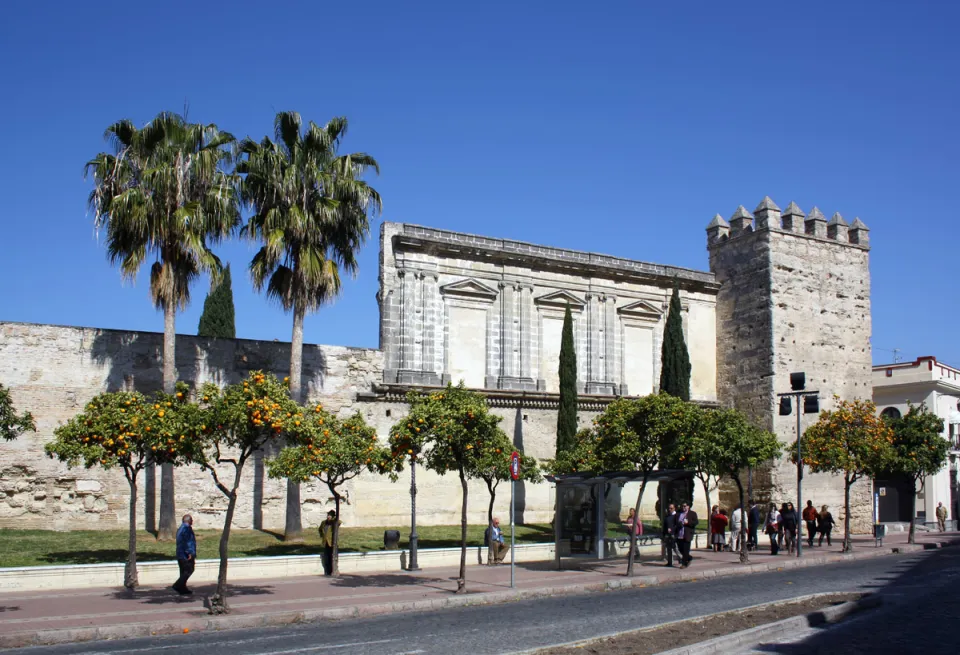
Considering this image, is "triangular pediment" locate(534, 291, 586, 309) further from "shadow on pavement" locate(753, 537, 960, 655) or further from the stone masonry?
"shadow on pavement" locate(753, 537, 960, 655)

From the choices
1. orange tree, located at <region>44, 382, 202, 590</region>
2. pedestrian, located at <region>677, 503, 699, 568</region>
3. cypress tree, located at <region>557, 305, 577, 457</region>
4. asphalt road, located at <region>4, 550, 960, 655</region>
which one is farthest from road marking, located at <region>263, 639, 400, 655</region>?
cypress tree, located at <region>557, 305, 577, 457</region>

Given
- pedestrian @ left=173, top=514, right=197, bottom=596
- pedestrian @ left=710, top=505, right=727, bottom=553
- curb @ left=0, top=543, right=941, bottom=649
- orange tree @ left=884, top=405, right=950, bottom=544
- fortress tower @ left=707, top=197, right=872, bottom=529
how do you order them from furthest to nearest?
fortress tower @ left=707, top=197, right=872, bottom=529
orange tree @ left=884, top=405, right=950, bottom=544
pedestrian @ left=710, top=505, right=727, bottom=553
pedestrian @ left=173, top=514, right=197, bottom=596
curb @ left=0, top=543, right=941, bottom=649

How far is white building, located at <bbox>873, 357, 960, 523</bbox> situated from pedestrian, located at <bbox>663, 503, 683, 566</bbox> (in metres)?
26.4

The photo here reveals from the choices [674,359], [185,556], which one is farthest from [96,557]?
[674,359]

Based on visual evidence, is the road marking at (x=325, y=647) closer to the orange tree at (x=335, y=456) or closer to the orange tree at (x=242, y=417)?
the orange tree at (x=242, y=417)

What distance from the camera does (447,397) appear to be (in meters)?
19.4

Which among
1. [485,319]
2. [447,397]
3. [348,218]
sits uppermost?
[348,218]

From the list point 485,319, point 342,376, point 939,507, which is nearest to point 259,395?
point 342,376

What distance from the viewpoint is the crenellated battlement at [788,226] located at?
4006 cm

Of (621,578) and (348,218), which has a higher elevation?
(348,218)

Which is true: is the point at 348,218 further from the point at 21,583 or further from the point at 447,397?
the point at 21,583

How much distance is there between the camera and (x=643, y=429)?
944 inches

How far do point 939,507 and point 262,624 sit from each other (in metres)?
37.8

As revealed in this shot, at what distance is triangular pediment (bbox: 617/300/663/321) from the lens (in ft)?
125
